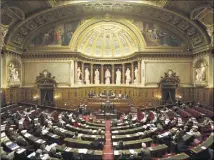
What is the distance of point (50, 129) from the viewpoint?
38.0ft

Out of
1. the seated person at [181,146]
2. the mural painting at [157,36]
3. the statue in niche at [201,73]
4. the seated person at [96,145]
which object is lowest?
the seated person at [96,145]

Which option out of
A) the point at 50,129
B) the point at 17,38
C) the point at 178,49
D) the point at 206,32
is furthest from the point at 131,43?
the point at 50,129

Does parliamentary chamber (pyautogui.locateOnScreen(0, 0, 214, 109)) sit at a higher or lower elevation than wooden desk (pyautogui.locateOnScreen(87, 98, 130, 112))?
higher

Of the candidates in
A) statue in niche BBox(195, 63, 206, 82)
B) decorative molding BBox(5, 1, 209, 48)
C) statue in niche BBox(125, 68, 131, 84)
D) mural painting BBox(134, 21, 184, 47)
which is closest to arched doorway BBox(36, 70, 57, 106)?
decorative molding BBox(5, 1, 209, 48)

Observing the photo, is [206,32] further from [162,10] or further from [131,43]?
[131,43]

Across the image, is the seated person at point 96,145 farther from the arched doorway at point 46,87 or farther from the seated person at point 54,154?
the arched doorway at point 46,87

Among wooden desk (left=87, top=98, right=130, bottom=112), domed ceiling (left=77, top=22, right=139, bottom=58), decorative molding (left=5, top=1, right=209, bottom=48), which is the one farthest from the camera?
domed ceiling (left=77, top=22, right=139, bottom=58)

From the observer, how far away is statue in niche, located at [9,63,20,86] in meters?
22.6

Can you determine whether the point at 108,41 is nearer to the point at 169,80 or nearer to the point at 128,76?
the point at 128,76

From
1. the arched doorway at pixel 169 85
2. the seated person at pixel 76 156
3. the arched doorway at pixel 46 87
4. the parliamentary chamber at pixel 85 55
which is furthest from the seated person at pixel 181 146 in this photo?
the arched doorway at pixel 46 87

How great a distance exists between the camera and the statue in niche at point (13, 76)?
22.6 meters

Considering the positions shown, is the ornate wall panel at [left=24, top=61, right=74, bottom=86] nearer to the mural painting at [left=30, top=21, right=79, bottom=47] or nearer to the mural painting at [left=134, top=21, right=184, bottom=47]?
the mural painting at [left=30, top=21, right=79, bottom=47]

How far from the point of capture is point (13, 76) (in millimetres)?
22938

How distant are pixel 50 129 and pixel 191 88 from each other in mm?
21145
